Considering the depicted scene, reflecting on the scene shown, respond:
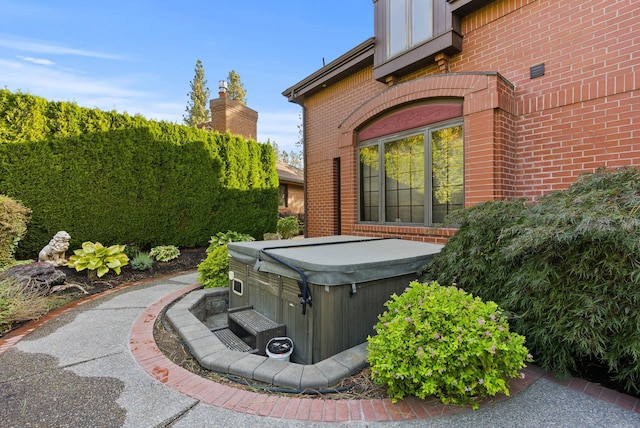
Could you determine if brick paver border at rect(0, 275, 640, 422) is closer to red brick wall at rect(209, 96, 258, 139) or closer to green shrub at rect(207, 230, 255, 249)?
green shrub at rect(207, 230, 255, 249)

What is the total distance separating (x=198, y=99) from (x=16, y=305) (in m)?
25.9

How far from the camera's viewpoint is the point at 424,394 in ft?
6.03

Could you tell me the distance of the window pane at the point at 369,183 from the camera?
5910 millimetres

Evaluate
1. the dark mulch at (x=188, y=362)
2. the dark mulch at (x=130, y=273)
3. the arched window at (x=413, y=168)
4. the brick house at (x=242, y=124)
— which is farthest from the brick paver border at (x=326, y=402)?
the brick house at (x=242, y=124)

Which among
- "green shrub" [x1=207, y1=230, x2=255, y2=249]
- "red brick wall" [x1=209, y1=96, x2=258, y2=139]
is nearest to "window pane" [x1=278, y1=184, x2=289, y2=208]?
"red brick wall" [x1=209, y1=96, x2=258, y2=139]

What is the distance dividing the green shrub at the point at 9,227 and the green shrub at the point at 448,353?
6.64 metres

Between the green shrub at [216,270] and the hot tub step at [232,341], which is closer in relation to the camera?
the hot tub step at [232,341]

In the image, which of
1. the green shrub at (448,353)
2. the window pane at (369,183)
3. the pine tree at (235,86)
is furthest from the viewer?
the pine tree at (235,86)

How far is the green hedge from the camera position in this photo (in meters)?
5.67

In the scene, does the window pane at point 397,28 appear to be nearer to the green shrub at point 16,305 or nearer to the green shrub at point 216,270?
the green shrub at point 216,270

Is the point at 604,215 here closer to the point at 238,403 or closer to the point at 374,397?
the point at 374,397

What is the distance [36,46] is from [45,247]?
742 cm

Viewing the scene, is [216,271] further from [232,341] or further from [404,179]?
[404,179]

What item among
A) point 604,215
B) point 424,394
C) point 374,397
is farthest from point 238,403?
point 604,215
